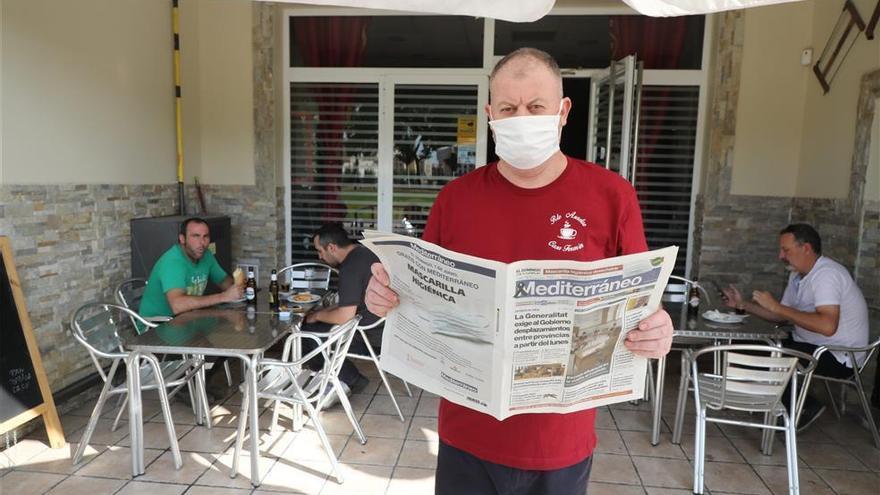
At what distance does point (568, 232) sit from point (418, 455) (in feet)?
7.85

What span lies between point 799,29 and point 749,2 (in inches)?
147

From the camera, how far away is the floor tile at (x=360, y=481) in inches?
117

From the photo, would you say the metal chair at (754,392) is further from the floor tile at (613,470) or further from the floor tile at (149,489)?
the floor tile at (149,489)

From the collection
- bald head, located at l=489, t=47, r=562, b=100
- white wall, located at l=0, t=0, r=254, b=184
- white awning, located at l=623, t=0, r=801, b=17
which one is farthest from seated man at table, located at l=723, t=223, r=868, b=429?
white wall, located at l=0, t=0, r=254, b=184

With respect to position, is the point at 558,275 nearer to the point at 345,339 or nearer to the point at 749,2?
the point at 749,2

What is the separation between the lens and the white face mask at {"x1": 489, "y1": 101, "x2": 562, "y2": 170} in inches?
55.1

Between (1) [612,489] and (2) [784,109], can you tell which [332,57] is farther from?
(1) [612,489]

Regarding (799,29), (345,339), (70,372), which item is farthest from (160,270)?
(799,29)

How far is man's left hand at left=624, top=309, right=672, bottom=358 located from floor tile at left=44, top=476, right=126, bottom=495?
284cm

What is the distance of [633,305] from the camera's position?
1.27 meters

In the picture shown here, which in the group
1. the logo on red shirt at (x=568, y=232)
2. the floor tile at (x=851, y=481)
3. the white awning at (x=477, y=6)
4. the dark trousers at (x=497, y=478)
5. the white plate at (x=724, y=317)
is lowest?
the floor tile at (x=851, y=481)

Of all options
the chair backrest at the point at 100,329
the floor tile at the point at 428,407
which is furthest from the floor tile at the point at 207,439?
the floor tile at the point at 428,407

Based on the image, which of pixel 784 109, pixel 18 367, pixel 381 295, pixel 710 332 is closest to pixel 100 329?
pixel 18 367

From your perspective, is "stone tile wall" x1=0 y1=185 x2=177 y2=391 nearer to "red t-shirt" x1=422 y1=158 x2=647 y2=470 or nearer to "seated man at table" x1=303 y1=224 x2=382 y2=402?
"seated man at table" x1=303 y1=224 x2=382 y2=402
